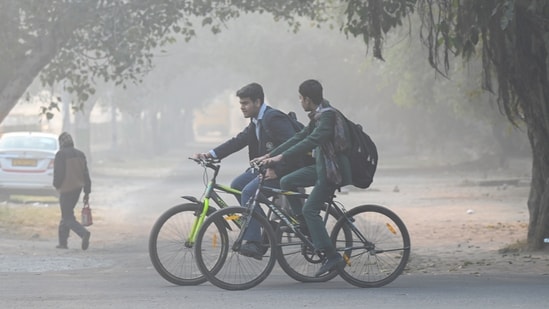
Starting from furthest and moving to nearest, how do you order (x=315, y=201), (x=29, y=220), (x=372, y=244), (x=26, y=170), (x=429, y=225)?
1. (x=26, y=170)
2. (x=29, y=220)
3. (x=429, y=225)
4. (x=372, y=244)
5. (x=315, y=201)

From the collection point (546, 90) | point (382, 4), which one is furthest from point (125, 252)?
point (546, 90)

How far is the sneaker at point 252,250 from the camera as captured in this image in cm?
941

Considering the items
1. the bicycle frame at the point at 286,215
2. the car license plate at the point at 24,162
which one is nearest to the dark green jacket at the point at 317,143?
the bicycle frame at the point at 286,215

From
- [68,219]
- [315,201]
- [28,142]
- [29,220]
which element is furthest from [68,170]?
[28,142]

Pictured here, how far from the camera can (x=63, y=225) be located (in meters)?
16.0

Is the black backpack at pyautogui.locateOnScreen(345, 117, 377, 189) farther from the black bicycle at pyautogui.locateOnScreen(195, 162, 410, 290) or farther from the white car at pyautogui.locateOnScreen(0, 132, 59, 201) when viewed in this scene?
the white car at pyautogui.locateOnScreen(0, 132, 59, 201)

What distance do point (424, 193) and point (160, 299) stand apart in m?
21.2

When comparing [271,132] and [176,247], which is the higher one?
[271,132]

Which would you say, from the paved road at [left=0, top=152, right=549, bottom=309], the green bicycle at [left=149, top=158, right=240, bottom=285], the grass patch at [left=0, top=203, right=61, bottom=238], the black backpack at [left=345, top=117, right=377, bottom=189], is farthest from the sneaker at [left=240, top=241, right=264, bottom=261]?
the grass patch at [left=0, top=203, right=61, bottom=238]

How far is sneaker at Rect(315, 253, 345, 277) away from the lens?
31.3ft

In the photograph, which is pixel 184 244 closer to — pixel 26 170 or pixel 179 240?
pixel 179 240

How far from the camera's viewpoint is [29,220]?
823 inches

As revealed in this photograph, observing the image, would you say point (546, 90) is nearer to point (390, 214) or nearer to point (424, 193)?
point (390, 214)

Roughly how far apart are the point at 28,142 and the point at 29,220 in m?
5.27
